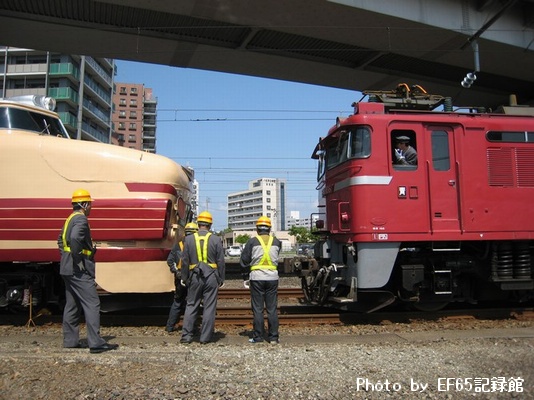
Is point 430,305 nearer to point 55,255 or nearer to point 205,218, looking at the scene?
point 205,218

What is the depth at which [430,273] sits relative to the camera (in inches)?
305

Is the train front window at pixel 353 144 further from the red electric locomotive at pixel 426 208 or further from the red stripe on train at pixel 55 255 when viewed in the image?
the red stripe on train at pixel 55 255

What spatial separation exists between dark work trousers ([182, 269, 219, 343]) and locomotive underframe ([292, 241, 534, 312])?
2.27 metres

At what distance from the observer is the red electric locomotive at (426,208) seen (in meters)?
7.38

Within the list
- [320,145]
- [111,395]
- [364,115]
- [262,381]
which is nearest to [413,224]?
[364,115]

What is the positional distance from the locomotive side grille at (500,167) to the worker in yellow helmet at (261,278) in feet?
14.1

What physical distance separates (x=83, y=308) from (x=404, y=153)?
5.67 metres

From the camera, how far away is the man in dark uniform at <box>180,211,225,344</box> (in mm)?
6293

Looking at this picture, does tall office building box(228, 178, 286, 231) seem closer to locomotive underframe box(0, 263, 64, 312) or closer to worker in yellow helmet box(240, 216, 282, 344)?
locomotive underframe box(0, 263, 64, 312)

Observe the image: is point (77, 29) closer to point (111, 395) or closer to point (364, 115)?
point (364, 115)

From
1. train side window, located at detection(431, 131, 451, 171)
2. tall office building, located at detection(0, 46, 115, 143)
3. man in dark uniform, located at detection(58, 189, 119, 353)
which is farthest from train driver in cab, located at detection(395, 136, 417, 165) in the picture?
tall office building, located at detection(0, 46, 115, 143)

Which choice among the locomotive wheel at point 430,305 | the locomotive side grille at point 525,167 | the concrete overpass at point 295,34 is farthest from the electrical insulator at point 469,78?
the locomotive wheel at point 430,305

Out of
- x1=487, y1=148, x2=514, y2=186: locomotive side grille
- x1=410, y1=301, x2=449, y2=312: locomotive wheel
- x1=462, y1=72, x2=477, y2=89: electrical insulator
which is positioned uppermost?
x1=462, y1=72, x2=477, y2=89: electrical insulator

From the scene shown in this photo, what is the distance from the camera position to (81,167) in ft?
22.5
